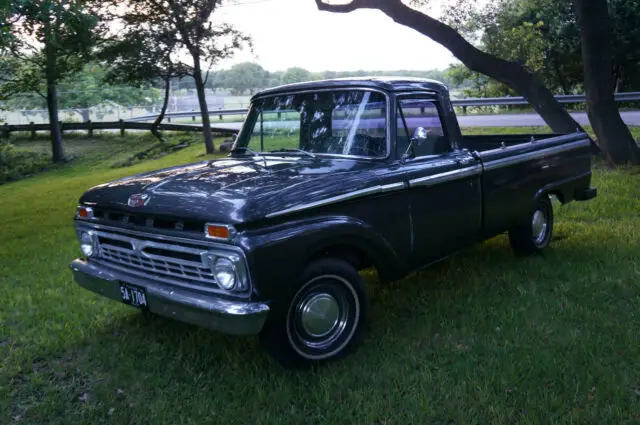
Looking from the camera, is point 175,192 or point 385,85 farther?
point 385,85

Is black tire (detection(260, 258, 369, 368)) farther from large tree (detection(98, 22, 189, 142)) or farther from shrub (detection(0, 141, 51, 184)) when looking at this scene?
shrub (detection(0, 141, 51, 184))

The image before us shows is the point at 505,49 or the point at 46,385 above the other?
the point at 505,49

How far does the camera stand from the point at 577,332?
413 cm

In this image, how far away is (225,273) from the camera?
11.2ft

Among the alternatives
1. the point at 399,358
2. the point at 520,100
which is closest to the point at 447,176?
the point at 399,358

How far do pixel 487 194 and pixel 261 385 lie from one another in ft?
8.72

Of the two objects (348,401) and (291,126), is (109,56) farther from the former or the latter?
(348,401)

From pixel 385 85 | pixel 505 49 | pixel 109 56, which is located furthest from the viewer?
pixel 505 49

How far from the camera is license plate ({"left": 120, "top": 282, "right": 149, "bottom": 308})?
374 centimetres

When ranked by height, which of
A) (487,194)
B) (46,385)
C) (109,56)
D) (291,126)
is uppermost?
(109,56)

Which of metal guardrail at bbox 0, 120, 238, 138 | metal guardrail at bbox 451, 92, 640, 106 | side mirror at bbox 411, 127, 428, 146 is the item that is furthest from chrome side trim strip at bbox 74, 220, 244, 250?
metal guardrail at bbox 0, 120, 238, 138

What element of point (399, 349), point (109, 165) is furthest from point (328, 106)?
point (109, 165)

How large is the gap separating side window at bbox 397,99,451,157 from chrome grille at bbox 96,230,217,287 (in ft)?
5.96

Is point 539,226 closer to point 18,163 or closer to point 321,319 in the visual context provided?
point 321,319
